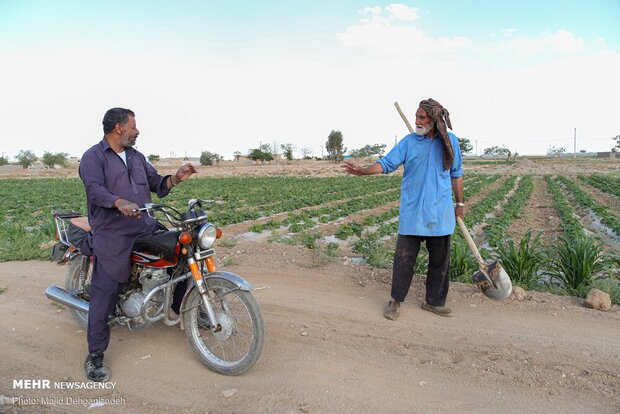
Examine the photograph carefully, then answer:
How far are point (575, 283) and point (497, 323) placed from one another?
166cm

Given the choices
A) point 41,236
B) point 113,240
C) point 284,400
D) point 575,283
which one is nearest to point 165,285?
point 113,240

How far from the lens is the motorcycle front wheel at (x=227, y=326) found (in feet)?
9.45

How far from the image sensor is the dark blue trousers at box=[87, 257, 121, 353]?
313 cm

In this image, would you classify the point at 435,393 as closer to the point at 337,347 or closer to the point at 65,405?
the point at 337,347

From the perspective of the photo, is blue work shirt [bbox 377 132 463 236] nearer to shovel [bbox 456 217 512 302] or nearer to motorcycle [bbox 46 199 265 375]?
shovel [bbox 456 217 512 302]

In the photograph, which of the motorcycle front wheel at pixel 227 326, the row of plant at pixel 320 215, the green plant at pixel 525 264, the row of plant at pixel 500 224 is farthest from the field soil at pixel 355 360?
the row of plant at pixel 320 215

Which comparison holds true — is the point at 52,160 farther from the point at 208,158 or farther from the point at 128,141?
the point at 128,141

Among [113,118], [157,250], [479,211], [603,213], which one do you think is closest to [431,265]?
[157,250]

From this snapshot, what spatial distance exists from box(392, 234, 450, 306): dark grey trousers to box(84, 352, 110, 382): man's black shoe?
2.41 m

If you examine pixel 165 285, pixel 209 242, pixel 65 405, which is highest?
pixel 209 242

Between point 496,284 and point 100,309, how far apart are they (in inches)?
132

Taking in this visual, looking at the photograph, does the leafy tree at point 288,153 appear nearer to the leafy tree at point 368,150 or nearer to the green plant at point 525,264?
the leafy tree at point 368,150

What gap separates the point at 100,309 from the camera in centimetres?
315

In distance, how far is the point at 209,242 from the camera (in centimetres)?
301
